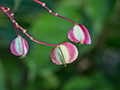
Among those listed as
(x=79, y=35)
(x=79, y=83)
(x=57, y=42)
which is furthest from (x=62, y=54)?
(x=79, y=83)

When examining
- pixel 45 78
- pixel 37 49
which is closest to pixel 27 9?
pixel 37 49

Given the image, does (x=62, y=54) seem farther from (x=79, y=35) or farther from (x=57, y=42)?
(x=57, y=42)

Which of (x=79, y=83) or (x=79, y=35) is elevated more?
(x=79, y=35)

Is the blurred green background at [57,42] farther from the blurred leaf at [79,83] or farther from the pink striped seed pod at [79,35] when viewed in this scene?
the pink striped seed pod at [79,35]

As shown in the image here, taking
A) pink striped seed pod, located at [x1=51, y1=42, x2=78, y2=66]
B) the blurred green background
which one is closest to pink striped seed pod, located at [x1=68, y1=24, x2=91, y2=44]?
pink striped seed pod, located at [x1=51, y1=42, x2=78, y2=66]

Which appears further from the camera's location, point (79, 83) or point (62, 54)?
point (79, 83)

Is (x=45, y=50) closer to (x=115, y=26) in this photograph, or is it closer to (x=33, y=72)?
(x=33, y=72)

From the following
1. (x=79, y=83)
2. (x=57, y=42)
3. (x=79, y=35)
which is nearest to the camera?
(x=79, y=35)

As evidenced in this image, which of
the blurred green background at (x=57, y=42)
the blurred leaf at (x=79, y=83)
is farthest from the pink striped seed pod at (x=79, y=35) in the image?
the blurred leaf at (x=79, y=83)

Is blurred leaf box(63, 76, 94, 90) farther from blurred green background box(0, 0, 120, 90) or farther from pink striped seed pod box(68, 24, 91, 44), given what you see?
pink striped seed pod box(68, 24, 91, 44)
